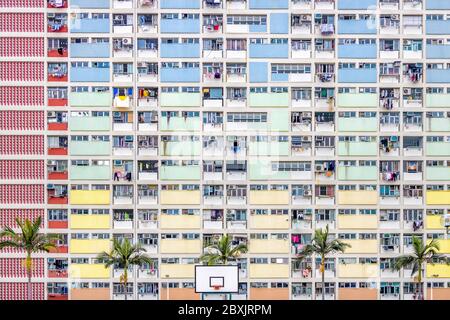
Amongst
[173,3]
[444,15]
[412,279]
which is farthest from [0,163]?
[444,15]

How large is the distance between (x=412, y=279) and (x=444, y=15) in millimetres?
1893

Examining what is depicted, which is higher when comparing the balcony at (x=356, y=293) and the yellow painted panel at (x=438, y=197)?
the yellow painted panel at (x=438, y=197)

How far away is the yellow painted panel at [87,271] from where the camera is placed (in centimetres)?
441

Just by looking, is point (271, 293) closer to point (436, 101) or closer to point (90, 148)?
point (90, 148)

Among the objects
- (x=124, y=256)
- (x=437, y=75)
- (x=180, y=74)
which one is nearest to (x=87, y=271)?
(x=124, y=256)

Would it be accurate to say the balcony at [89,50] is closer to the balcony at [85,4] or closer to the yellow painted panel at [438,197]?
the balcony at [85,4]

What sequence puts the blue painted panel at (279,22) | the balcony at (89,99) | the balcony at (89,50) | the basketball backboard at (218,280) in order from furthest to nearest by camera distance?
the blue painted panel at (279,22) → the balcony at (89,50) → the balcony at (89,99) → the basketball backboard at (218,280)

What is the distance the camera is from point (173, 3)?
15.6 ft

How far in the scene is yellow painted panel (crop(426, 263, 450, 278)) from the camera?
4.43 metres

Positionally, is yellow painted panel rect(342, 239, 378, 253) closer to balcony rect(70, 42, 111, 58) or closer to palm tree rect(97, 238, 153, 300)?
palm tree rect(97, 238, 153, 300)

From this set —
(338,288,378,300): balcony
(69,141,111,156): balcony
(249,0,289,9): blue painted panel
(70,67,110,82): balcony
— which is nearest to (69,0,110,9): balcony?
(70,67,110,82): balcony

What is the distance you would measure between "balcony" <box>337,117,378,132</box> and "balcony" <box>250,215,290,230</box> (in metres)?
0.76

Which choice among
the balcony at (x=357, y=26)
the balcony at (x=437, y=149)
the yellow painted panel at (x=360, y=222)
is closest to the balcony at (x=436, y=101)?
the balcony at (x=437, y=149)

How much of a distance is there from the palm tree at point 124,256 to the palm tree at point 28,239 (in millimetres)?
362
